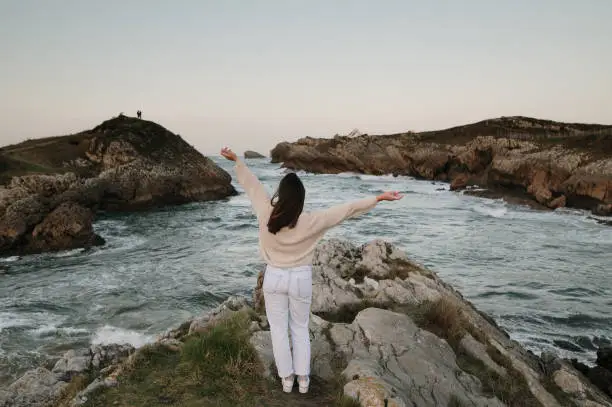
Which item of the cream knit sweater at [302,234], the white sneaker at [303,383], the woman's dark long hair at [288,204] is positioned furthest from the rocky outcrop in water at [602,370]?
the woman's dark long hair at [288,204]

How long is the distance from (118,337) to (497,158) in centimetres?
4272

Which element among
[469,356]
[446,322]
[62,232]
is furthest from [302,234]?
[62,232]

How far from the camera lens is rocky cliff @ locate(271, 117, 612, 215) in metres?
34.5

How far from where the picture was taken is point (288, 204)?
4121 millimetres

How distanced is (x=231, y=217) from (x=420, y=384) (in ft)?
85.3

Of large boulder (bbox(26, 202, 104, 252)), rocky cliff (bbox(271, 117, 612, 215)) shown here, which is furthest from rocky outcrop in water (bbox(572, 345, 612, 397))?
rocky cliff (bbox(271, 117, 612, 215))

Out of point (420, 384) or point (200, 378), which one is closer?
point (200, 378)

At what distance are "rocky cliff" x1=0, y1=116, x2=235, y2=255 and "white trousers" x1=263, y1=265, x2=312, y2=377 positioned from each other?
63.0 feet

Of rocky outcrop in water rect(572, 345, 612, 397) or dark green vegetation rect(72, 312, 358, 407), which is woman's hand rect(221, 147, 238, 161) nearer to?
dark green vegetation rect(72, 312, 358, 407)

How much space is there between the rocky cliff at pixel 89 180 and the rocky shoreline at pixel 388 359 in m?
15.7

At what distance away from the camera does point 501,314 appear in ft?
42.1

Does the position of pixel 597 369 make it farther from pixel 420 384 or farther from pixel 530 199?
pixel 530 199

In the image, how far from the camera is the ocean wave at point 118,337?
35.0 ft

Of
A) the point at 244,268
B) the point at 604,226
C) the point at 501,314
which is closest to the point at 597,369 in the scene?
the point at 501,314
